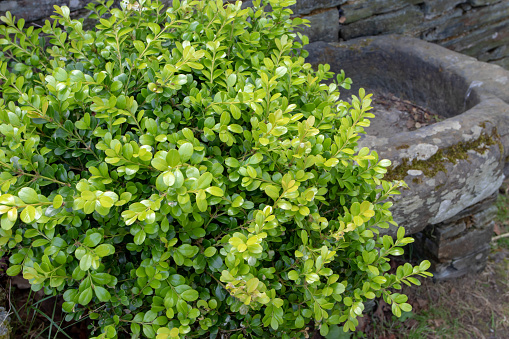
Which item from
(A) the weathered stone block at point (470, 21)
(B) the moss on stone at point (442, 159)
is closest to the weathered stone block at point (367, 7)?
(A) the weathered stone block at point (470, 21)

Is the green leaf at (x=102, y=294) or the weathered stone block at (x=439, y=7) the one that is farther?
the weathered stone block at (x=439, y=7)

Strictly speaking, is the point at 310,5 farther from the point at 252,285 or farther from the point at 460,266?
the point at 252,285

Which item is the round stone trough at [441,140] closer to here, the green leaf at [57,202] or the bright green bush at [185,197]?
the bright green bush at [185,197]

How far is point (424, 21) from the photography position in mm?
3434

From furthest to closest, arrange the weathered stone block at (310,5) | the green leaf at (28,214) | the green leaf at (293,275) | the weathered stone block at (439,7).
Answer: the weathered stone block at (439,7), the weathered stone block at (310,5), the green leaf at (293,275), the green leaf at (28,214)

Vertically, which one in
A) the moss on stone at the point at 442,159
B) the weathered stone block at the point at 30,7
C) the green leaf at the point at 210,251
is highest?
the weathered stone block at the point at 30,7

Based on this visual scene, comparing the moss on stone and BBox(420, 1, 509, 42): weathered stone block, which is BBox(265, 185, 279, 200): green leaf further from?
BBox(420, 1, 509, 42): weathered stone block

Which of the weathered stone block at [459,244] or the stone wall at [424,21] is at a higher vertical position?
the stone wall at [424,21]

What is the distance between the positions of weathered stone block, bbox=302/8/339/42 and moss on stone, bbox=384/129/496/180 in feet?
5.40

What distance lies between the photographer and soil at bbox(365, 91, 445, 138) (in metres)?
2.79

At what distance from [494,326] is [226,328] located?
2035 millimetres

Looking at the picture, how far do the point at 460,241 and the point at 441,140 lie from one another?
0.86m

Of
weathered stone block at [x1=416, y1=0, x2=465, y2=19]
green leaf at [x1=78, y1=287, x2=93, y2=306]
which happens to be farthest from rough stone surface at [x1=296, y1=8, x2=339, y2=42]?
green leaf at [x1=78, y1=287, x2=93, y2=306]

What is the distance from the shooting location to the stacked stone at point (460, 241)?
7.54 ft
